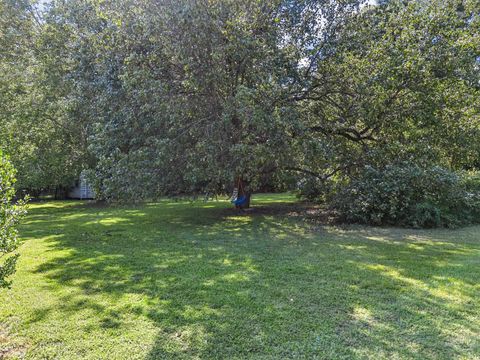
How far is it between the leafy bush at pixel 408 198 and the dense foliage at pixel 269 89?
62 centimetres

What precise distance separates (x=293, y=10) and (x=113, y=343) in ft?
24.5

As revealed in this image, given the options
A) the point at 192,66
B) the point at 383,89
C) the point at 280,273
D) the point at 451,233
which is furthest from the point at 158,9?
the point at 451,233

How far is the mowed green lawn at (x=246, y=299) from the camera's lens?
2506mm

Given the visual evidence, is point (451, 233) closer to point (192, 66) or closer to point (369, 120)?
point (369, 120)

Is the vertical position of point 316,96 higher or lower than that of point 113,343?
higher

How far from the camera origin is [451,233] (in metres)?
6.83

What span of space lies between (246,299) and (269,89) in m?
4.78

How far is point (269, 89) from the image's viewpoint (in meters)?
7.00

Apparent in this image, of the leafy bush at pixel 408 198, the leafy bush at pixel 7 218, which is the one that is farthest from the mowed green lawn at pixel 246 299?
the leafy bush at pixel 408 198

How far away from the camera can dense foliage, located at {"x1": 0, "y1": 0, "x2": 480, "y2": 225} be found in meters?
6.68

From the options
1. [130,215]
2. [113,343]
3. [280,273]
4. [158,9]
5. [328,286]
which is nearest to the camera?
[113,343]

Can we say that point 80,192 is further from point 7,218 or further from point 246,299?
point 246,299

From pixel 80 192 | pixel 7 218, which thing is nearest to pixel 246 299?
→ pixel 7 218

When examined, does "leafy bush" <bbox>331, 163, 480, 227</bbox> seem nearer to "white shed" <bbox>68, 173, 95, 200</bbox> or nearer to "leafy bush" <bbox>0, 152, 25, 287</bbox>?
"leafy bush" <bbox>0, 152, 25, 287</bbox>
